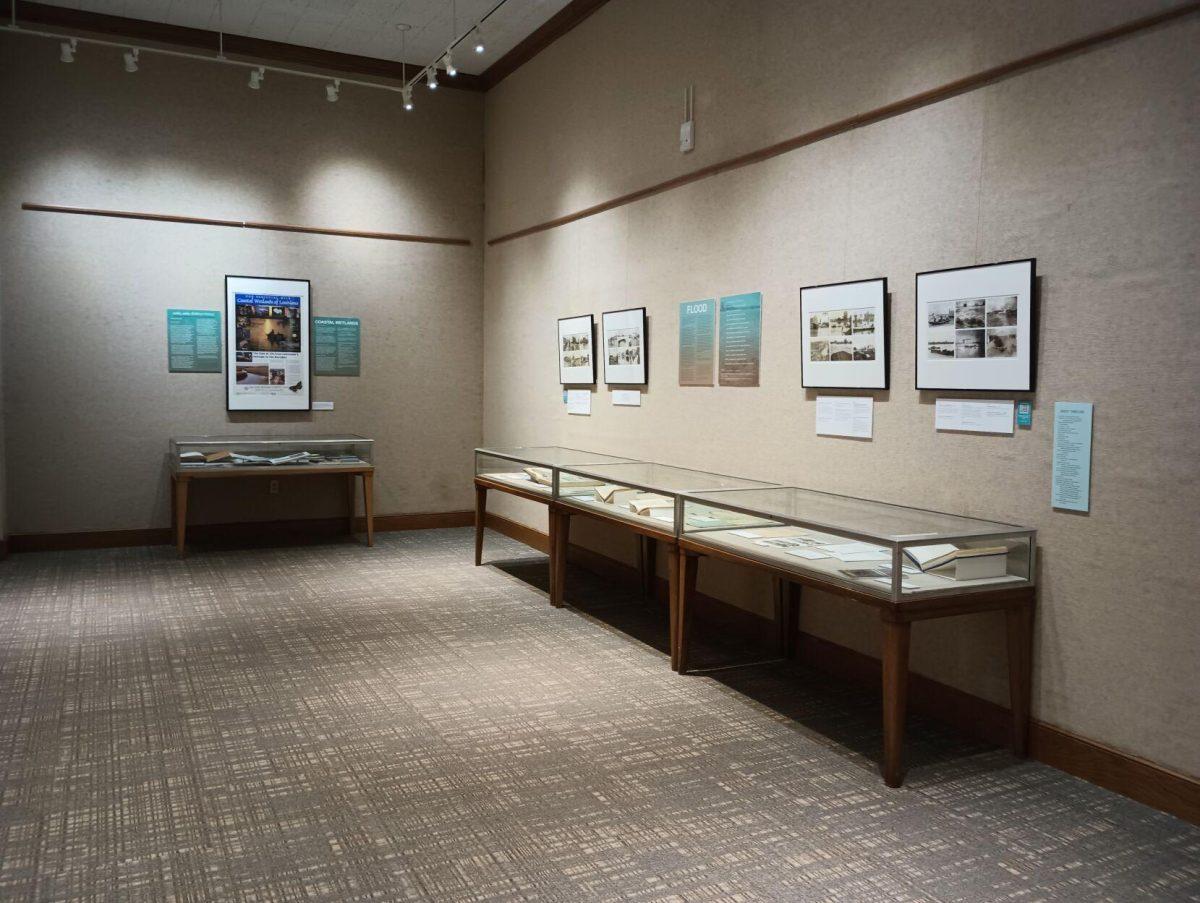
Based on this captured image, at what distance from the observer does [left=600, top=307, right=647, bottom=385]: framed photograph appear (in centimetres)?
615

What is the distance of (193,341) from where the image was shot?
7676 millimetres

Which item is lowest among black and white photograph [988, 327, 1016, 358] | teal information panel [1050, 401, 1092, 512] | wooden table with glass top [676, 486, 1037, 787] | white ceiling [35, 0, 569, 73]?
wooden table with glass top [676, 486, 1037, 787]

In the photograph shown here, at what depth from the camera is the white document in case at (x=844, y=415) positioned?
4.34m

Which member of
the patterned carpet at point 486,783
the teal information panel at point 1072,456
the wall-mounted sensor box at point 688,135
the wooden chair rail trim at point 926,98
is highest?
the wall-mounted sensor box at point 688,135

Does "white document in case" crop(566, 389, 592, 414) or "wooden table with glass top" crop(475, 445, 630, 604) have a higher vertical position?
"white document in case" crop(566, 389, 592, 414)

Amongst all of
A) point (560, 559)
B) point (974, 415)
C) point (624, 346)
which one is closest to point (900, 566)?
point (974, 415)

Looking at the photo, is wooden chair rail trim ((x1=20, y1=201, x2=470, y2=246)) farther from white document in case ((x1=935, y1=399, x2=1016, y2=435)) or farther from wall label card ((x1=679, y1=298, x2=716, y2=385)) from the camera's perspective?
white document in case ((x1=935, y1=399, x2=1016, y2=435))

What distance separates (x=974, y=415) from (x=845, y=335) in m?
0.82

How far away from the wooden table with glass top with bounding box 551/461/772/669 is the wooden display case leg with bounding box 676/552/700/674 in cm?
3

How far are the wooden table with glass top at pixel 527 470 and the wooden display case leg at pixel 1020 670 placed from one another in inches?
112

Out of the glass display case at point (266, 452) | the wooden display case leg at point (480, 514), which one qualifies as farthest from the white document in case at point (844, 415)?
the glass display case at point (266, 452)

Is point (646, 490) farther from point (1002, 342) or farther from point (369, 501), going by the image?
point (369, 501)

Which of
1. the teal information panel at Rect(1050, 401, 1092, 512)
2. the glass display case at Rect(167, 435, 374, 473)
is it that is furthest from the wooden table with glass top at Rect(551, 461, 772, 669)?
the glass display case at Rect(167, 435, 374, 473)

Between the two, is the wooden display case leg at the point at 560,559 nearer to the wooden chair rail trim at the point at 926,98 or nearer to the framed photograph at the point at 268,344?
the wooden chair rail trim at the point at 926,98
